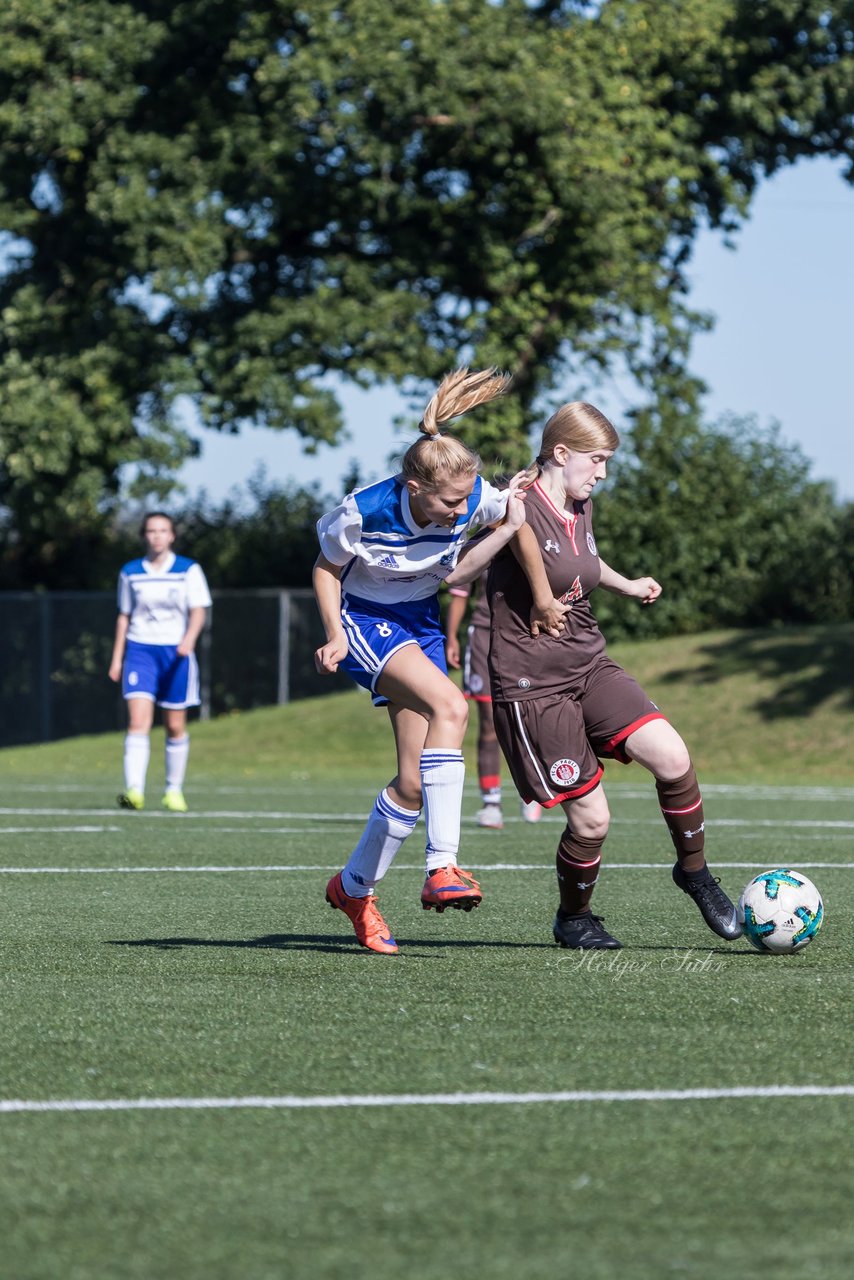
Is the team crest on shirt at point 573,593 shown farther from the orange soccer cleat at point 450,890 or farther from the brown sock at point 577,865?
the orange soccer cleat at point 450,890

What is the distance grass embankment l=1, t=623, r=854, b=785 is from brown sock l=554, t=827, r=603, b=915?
15.1 metres

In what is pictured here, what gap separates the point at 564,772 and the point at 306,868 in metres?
3.55

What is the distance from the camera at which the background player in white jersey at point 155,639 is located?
13.7m

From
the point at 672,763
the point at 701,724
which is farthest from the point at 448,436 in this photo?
the point at 701,724

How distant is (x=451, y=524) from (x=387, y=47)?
873 inches

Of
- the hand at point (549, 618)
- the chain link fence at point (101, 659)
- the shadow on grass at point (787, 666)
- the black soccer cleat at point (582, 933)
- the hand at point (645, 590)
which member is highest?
the hand at point (645, 590)

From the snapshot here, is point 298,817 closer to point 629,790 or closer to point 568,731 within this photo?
point 629,790

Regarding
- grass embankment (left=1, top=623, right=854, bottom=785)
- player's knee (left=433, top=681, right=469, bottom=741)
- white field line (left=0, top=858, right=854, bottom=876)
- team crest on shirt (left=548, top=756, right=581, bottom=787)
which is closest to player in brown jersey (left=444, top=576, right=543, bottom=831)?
white field line (left=0, top=858, right=854, bottom=876)

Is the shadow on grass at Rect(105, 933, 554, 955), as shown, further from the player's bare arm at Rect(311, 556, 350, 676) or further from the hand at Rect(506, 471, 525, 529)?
the hand at Rect(506, 471, 525, 529)

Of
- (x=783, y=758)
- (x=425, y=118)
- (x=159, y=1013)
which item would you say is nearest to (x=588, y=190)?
(x=425, y=118)

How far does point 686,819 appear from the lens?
645 cm

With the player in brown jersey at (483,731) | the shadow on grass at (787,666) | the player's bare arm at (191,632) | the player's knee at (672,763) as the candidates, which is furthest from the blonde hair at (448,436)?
the shadow on grass at (787,666)

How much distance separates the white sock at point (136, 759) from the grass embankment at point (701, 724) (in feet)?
24.9

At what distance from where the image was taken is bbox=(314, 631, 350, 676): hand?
19.0ft
